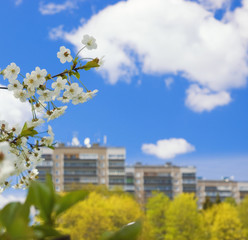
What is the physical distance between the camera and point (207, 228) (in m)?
34.5

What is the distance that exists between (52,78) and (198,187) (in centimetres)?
8815

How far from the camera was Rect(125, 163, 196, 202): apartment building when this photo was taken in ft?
248

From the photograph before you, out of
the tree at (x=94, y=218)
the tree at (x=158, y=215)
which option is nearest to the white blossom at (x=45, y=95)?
the tree at (x=94, y=218)

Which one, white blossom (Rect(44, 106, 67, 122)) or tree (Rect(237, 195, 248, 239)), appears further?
tree (Rect(237, 195, 248, 239))

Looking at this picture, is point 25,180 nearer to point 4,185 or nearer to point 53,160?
point 4,185

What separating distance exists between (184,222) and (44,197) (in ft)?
108

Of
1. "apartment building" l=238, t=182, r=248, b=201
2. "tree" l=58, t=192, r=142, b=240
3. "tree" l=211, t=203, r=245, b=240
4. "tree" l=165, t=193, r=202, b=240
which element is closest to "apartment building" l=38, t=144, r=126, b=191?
"apartment building" l=238, t=182, r=248, b=201

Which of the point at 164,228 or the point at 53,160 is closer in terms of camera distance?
the point at 164,228

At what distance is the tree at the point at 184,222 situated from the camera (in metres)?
31.8

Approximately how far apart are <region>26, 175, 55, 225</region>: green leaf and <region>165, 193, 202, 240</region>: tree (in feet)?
106

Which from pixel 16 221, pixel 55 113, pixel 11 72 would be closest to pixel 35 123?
pixel 55 113

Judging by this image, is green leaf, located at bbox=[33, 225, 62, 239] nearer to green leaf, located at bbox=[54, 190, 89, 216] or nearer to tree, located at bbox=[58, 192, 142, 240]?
green leaf, located at bbox=[54, 190, 89, 216]

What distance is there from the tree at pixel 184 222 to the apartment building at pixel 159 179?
1611 inches

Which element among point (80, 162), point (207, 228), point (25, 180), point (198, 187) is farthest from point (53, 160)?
point (25, 180)
